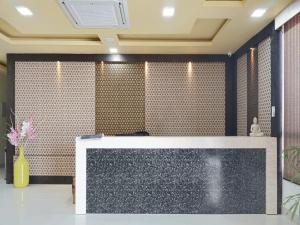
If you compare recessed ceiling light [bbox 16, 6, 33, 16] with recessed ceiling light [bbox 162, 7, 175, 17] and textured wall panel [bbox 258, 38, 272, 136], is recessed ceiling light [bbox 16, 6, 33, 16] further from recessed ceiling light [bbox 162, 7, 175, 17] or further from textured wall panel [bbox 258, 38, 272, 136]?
textured wall panel [bbox 258, 38, 272, 136]

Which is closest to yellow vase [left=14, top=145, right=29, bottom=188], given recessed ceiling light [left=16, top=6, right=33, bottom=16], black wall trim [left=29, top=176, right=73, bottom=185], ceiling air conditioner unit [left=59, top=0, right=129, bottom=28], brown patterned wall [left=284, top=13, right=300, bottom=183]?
black wall trim [left=29, top=176, right=73, bottom=185]

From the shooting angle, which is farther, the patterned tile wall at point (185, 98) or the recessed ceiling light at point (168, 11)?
the patterned tile wall at point (185, 98)

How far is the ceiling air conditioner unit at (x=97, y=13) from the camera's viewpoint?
13.6 feet

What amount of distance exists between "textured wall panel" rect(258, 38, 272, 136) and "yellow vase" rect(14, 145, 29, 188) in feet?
15.5

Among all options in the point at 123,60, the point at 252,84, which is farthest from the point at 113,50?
the point at 252,84

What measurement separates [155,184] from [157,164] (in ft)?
0.94

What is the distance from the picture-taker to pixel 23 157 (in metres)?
7.35

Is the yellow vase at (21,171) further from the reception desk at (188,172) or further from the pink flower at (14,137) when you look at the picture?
the reception desk at (188,172)

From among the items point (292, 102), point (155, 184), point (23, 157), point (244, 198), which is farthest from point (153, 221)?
point (23, 157)

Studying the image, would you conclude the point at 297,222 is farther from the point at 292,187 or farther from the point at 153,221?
the point at 153,221

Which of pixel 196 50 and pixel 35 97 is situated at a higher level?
pixel 196 50

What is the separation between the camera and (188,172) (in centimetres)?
500

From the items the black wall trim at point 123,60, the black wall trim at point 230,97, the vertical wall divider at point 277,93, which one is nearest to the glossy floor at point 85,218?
the vertical wall divider at point 277,93

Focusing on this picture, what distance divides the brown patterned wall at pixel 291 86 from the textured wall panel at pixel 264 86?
536mm
